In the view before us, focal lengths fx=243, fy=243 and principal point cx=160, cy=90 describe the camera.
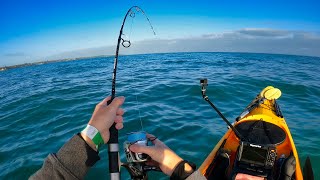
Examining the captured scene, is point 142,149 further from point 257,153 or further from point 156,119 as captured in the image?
point 156,119

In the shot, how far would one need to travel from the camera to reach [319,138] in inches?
273

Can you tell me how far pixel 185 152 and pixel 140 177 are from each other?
4129 millimetres

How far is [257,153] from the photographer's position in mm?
4250

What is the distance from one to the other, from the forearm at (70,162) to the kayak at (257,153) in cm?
257

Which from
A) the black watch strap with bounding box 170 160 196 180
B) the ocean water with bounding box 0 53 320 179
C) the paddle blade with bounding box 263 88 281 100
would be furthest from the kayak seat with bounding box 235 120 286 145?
the black watch strap with bounding box 170 160 196 180

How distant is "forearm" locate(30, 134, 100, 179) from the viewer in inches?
64.1

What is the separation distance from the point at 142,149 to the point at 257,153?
2.98 metres

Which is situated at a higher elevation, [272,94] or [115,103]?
[115,103]

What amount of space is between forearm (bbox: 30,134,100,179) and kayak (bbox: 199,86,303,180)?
2568 millimetres

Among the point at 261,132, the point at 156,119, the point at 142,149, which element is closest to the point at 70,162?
the point at 142,149

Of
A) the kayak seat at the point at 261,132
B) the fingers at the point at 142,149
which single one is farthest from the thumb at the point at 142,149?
the kayak seat at the point at 261,132

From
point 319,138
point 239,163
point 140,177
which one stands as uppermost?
point 140,177

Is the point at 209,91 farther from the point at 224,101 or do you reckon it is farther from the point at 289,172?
the point at 289,172

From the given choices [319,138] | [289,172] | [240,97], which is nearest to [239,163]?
[289,172]
